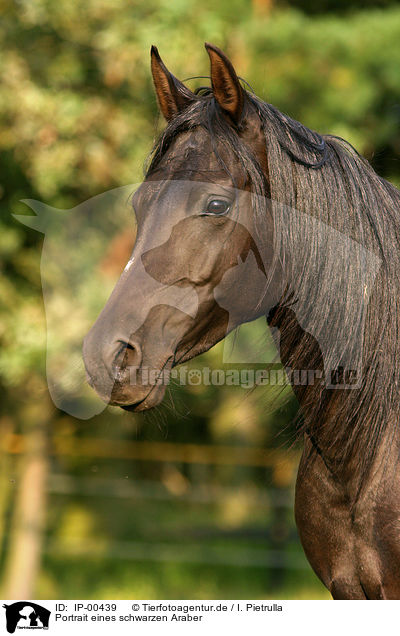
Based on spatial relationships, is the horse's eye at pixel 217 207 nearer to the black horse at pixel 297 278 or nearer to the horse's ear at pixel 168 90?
the black horse at pixel 297 278

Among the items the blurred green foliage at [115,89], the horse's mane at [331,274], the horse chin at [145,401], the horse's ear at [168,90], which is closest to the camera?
the horse chin at [145,401]

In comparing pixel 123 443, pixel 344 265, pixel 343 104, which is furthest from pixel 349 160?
pixel 123 443

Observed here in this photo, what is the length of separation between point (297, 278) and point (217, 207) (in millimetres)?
384

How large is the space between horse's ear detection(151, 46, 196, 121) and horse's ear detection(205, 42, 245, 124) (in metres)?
0.25

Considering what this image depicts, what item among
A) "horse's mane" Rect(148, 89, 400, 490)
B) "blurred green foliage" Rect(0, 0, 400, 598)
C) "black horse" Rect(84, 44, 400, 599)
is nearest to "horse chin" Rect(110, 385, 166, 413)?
"black horse" Rect(84, 44, 400, 599)

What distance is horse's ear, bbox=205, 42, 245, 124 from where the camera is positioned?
2189mm

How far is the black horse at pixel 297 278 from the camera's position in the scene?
2166 millimetres

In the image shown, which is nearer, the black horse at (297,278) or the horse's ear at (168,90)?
the black horse at (297,278)

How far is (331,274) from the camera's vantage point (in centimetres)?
230
